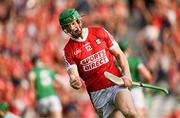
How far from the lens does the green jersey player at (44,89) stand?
1803cm

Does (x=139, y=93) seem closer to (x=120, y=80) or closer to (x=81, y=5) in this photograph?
(x=120, y=80)

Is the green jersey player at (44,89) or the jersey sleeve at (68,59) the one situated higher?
the jersey sleeve at (68,59)

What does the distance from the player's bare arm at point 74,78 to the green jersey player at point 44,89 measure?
19.0 ft

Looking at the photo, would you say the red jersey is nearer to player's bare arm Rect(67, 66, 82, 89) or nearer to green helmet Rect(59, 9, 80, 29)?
player's bare arm Rect(67, 66, 82, 89)

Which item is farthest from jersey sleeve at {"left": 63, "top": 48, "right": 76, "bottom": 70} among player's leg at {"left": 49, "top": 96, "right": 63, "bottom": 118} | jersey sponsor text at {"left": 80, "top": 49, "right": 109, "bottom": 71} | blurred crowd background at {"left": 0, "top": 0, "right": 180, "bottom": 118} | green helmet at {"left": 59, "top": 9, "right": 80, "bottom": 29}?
blurred crowd background at {"left": 0, "top": 0, "right": 180, "bottom": 118}

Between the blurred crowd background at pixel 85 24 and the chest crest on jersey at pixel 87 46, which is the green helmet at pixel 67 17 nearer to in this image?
the chest crest on jersey at pixel 87 46

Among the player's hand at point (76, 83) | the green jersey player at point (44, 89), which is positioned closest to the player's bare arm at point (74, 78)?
the player's hand at point (76, 83)

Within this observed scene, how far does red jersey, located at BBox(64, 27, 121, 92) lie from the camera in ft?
40.2

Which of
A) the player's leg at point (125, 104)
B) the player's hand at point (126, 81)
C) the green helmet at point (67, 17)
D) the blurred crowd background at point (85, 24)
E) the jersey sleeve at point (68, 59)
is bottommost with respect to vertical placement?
the blurred crowd background at point (85, 24)

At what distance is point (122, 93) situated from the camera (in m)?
12.1

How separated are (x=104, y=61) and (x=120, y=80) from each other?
54 cm

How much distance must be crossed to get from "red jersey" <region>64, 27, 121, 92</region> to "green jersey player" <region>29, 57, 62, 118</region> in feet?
18.5

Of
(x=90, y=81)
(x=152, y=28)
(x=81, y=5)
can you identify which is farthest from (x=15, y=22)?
(x=90, y=81)

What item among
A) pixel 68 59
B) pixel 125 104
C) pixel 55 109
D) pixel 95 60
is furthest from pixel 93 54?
pixel 55 109
